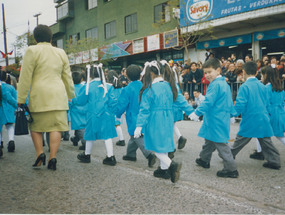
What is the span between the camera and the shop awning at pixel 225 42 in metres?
14.4

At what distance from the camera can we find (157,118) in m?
3.56

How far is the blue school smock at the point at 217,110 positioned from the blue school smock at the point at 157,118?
58 cm

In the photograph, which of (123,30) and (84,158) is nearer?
(84,158)

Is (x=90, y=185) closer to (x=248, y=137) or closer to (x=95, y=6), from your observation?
(x=248, y=137)

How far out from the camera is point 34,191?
3.31 metres

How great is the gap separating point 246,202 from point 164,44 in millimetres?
15283

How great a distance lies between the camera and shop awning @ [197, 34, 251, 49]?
14.4m

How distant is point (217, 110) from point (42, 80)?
8.49ft

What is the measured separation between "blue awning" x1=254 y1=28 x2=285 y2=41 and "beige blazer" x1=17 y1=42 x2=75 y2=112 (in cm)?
1195

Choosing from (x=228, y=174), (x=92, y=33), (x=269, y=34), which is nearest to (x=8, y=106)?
(x=228, y=174)

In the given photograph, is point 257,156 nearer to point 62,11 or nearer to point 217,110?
point 217,110

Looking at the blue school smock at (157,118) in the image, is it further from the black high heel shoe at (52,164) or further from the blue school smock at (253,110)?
Result: the black high heel shoe at (52,164)

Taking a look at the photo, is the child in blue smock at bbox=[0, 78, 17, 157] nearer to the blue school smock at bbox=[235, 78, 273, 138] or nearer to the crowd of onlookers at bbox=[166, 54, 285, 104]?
the blue school smock at bbox=[235, 78, 273, 138]

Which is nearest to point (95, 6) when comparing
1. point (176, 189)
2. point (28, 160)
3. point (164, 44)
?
point (164, 44)
